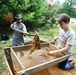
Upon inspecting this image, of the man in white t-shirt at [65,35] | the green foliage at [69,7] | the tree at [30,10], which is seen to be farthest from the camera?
the green foliage at [69,7]

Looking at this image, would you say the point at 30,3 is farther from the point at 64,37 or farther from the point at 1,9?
the point at 64,37

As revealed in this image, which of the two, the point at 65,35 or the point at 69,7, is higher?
the point at 65,35

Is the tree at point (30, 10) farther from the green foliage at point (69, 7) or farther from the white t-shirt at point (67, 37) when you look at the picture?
the white t-shirt at point (67, 37)

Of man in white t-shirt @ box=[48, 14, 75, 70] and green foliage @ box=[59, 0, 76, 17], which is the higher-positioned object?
man in white t-shirt @ box=[48, 14, 75, 70]

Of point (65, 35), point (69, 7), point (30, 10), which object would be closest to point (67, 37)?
point (65, 35)

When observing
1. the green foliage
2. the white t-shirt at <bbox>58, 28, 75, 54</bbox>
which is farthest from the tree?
the white t-shirt at <bbox>58, 28, 75, 54</bbox>

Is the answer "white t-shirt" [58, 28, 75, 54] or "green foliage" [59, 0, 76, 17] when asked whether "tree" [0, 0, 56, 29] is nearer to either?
"green foliage" [59, 0, 76, 17]

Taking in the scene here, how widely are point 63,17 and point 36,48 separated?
2.53 ft

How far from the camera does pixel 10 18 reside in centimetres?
627

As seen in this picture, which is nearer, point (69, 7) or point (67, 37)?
point (67, 37)

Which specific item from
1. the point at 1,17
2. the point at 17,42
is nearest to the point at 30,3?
the point at 1,17

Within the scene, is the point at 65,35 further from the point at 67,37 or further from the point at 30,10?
the point at 30,10

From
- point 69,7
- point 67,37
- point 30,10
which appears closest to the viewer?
point 67,37

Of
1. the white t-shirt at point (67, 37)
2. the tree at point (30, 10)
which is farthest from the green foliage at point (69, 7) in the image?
the white t-shirt at point (67, 37)
